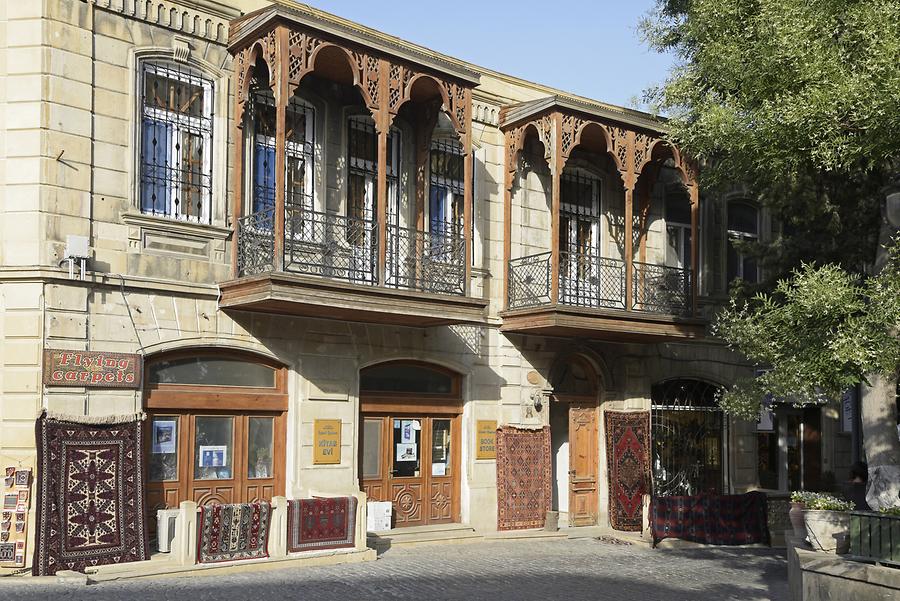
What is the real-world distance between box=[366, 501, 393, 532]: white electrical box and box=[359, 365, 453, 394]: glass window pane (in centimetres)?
175

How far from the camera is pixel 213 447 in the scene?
14.0 metres

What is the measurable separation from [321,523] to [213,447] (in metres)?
1.90

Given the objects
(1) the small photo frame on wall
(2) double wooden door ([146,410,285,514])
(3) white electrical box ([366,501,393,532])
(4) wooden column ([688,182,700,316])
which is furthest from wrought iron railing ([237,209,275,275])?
(4) wooden column ([688,182,700,316])

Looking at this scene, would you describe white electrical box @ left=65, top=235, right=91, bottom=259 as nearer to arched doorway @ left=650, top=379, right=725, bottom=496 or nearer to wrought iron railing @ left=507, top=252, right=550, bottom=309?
wrought iron railing @ left=507, top=252, right=550, bottom=309

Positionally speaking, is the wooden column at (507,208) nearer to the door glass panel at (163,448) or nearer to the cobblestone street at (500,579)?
the cobblestone street at (500,579)

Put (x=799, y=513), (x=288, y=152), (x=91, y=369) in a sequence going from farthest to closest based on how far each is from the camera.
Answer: (x=288, y=152) → (x=91, y=369) → (x=799, y=513)

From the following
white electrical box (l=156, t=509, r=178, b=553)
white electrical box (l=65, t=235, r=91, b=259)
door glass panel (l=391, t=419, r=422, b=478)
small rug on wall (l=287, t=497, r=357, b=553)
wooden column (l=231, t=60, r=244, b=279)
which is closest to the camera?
white electrical box (l=65, t=235, r=91, b=259)

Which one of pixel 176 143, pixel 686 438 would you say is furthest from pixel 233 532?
pixel 686 438

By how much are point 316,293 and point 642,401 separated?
815 cm

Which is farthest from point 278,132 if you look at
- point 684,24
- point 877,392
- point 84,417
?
point 877,392

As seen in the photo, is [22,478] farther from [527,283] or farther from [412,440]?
[527,283]

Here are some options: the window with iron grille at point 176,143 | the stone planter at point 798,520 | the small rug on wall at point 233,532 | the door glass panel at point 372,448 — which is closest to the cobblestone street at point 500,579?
the small rug on wall at point 233,532

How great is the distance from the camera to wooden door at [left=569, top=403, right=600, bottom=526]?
18.4 metres

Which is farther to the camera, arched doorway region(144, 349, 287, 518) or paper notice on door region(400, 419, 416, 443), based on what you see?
paper notice on door region(400, 419, 416, 443)
